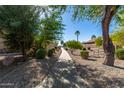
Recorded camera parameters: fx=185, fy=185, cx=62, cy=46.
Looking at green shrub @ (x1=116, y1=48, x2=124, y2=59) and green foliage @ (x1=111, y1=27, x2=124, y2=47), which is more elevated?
green foliage @ (x1=111, y1=27, x2=124, y2=47)

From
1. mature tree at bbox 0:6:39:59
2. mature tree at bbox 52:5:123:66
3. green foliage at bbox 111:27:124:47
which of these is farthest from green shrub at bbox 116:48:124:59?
mature tree at bbox 0:6:39:59

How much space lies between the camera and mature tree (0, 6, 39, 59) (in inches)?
427

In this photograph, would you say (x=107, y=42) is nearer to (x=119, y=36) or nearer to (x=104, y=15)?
(x=104, y=15)

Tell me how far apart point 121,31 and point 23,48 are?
1064 cm

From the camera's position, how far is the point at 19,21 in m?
11.4

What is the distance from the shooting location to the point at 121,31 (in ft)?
65.2

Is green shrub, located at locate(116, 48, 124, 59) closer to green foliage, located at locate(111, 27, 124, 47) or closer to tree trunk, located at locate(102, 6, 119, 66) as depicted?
green foliage, located at locate(111, 27, 124, 47)

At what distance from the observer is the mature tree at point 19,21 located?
10.9 m

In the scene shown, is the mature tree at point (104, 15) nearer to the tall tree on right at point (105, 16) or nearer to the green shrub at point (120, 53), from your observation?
the tall tree on right at point (105, 16)

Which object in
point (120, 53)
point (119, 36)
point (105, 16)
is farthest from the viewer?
point (119, 36)

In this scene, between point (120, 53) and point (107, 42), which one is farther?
point (120, 53)

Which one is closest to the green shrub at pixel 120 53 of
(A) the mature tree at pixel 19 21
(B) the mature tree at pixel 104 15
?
(B) the mature tree at pixel 104 15

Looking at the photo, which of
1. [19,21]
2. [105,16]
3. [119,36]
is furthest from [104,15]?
[119,36]
